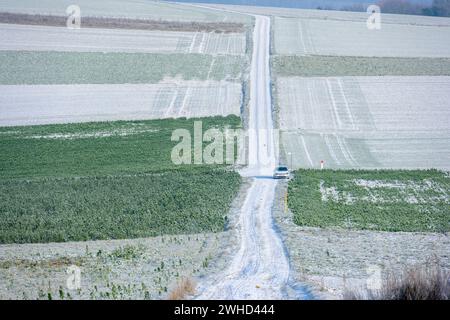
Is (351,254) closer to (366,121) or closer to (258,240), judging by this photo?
(258,240)

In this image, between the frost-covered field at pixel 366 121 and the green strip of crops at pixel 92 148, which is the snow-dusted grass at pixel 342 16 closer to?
the frost-covered field at pixel 366 121

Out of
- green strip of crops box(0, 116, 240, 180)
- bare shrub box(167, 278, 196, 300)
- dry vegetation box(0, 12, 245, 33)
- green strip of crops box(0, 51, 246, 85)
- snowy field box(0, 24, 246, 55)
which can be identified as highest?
dry vegetation box(0, 12, 245, 33)

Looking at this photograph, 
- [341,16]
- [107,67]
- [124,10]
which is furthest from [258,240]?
[341,16]

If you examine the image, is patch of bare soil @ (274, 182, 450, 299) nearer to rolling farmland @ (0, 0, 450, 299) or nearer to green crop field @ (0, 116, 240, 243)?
rolling farmland @ (0, 0, 450, 299)

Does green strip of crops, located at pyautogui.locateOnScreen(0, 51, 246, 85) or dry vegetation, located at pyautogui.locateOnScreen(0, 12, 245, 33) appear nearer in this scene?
green strip of crops, located at pyautogui.locateOnScreen(0, 51, 246, 85)

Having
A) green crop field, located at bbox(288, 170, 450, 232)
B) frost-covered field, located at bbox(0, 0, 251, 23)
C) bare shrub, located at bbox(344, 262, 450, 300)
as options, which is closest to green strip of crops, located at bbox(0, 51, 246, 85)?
frost-covered field, located at bbox(0, 0, 251, 23)

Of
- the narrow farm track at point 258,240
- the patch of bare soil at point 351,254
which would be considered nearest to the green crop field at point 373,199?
the patch of bare soil at point 351,254
